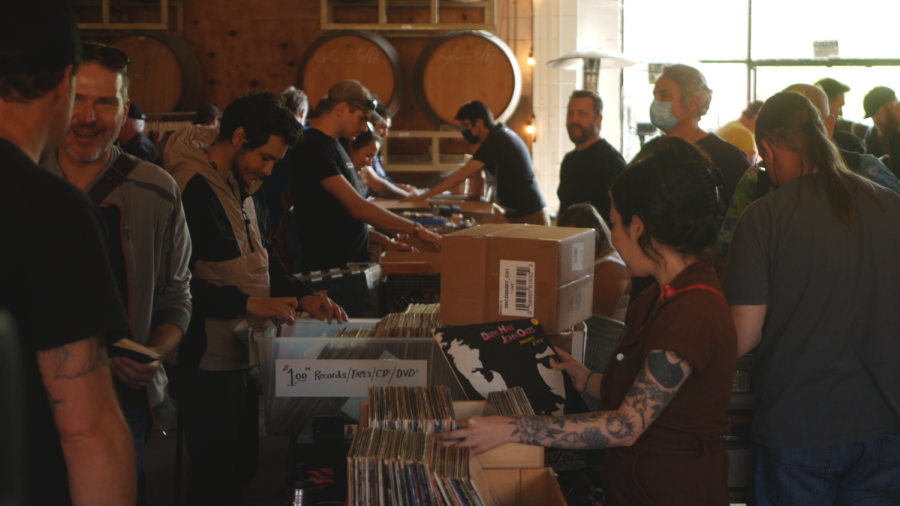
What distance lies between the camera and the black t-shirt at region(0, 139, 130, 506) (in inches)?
31.2

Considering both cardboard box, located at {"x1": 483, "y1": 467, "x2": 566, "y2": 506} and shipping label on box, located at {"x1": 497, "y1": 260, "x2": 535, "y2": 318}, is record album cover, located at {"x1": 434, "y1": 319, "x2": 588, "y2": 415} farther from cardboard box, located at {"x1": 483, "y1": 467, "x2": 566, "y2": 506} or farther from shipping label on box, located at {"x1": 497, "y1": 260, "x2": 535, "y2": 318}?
cardboard box, located at {"x1": 483, "y1": 467, "x2": 566, "y2": 506}

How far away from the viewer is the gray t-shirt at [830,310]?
1568 mm

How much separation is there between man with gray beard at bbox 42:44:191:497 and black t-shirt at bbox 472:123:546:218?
313cm

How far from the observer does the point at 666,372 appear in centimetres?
124

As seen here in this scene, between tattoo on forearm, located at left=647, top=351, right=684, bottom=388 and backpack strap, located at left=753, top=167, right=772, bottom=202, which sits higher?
backpack strap, located at left=753, top=167, right=772, bottom=202

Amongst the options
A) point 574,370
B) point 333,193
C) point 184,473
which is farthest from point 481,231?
point 184,473

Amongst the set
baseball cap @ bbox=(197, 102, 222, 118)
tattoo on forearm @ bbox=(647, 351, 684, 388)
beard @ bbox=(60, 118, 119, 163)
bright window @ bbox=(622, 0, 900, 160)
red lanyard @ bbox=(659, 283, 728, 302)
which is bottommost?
tattoo on forearm @ bbox=(647, 351, 684, 388)

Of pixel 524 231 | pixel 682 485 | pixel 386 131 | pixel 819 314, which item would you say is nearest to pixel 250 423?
pixel 524 231

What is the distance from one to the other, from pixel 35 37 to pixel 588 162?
11.2ft

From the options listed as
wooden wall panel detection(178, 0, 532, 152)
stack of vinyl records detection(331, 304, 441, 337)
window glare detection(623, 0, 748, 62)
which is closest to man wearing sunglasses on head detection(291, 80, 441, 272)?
stack of vinyl records detection(331, 304, 441, 337)

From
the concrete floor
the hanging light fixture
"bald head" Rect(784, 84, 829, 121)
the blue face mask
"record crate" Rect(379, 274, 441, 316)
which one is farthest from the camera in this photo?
the hanging light fixture

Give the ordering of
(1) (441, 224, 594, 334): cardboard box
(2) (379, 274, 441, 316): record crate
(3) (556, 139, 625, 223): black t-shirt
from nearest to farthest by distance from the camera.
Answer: (1) (441, 224, 594, 334): cardboard box < (2) (379, 274, 441, 316): record crate < (3) (556, 139, 625, 223): black t-shirt

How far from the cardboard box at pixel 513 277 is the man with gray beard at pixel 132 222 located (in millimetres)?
670

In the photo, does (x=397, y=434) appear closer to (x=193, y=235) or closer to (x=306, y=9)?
(x=193, y=235)
